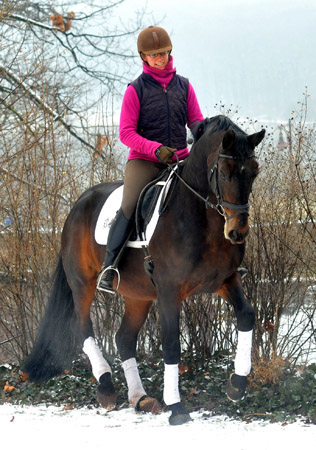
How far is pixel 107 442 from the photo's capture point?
15.3ft

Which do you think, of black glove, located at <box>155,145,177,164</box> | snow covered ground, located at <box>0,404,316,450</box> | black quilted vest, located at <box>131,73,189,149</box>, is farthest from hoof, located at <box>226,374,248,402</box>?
black quilted vest, located at <box>131,73,189,149</box>

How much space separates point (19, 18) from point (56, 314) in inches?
329

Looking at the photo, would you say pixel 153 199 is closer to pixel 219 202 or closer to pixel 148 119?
pixel 148 119

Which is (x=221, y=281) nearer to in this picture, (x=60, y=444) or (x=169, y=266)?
(x=169, y=266)

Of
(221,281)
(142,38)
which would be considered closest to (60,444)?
(221,281)

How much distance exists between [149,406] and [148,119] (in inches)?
94.3

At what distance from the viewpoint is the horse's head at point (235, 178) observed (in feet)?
13.4

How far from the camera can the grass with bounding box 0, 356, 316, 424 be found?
5.07m

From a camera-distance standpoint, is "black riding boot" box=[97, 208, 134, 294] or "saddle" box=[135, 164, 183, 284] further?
"black riding boot" box=[97, 208, 134, 294]

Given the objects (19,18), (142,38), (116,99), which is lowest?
(142,38)

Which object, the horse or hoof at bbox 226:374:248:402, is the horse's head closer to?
the horse

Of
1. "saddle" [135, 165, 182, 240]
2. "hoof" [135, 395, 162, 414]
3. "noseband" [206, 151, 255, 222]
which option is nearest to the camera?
"noseband" [206, 151, 255, 222]

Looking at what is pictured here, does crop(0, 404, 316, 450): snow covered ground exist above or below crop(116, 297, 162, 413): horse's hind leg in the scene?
below

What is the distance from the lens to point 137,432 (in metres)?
4.85
